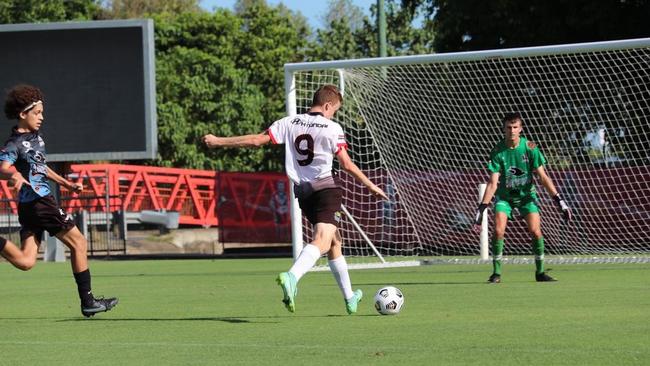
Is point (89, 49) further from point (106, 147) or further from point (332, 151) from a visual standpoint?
point (332, 151)

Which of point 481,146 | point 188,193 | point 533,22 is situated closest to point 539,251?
point 481,146

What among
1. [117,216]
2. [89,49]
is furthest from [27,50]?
[117,216]

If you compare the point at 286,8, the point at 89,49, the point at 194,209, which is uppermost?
the point at 286,8

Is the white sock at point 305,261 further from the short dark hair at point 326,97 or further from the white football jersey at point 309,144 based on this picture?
the short dark hair at point 326,97

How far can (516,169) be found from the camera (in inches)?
595

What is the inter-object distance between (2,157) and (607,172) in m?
14.9

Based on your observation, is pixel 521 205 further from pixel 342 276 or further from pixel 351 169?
pixel 351 169

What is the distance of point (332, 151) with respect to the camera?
10617 millimetres

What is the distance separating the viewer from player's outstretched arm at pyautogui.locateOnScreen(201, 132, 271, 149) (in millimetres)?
10249

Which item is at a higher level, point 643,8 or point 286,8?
point 286,8

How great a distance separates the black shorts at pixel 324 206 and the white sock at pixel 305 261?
30 centimetres

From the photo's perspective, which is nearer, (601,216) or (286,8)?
(601,216)

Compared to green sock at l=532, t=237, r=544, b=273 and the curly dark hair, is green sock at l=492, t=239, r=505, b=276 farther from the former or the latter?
the curly dark hair

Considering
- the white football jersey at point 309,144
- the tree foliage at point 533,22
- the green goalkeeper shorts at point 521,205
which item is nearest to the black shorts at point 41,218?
the white football jersey at point 309,144
